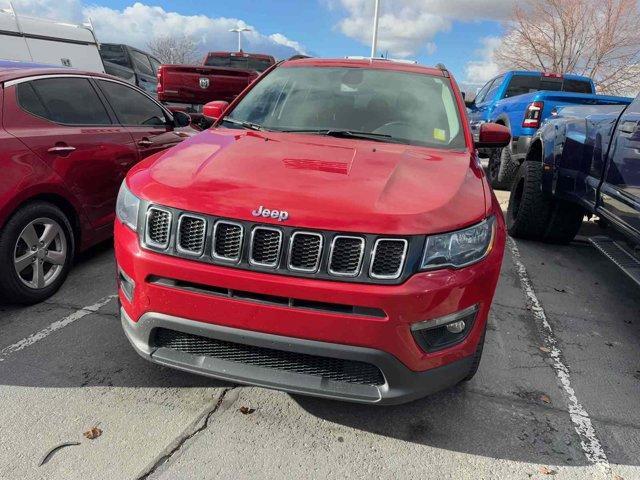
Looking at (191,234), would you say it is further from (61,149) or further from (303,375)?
(61,149)

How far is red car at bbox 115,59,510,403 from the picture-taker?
213 centimetres

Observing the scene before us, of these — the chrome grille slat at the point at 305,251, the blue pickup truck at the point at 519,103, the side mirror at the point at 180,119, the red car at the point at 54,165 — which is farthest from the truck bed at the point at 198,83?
the chrome grille slat at the point at 305,251

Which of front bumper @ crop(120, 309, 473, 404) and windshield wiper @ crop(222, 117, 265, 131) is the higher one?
windshield wiper @ crop(222, 117, 265, 131)

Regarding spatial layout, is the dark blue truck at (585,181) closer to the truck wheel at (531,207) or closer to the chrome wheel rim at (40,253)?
the truck wheel at (531,207)

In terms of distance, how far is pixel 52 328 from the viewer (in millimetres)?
3375

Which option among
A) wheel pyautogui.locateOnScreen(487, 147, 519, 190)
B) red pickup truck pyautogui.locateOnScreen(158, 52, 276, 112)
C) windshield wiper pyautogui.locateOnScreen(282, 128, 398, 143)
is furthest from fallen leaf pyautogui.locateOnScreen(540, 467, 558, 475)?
red pickup truck pyautogui.locateOnScreen(158, 52, 276, 112)

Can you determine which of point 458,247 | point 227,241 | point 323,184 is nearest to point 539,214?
point 458,247

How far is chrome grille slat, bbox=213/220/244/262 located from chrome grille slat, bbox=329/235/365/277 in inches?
16.3

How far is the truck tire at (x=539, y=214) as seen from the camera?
5539 mm

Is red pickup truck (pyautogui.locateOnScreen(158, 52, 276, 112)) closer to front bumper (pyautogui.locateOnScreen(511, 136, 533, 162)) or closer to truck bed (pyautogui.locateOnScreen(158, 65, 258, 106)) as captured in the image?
truck bed (pyautogui.locateOnScreen(158, 65, 258, 106))

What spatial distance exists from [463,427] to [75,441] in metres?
1.92

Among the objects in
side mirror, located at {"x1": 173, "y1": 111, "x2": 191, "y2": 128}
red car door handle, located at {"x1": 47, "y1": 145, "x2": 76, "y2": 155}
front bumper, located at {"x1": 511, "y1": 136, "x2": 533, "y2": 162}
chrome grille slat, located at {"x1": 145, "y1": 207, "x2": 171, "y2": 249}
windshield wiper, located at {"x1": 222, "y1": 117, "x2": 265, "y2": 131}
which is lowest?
front bumper, located at {"x1": 511, "y1": 136, "x2": 533, "y2": 162}

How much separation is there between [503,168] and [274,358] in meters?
6.91

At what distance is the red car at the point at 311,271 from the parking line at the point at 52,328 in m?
1.07
